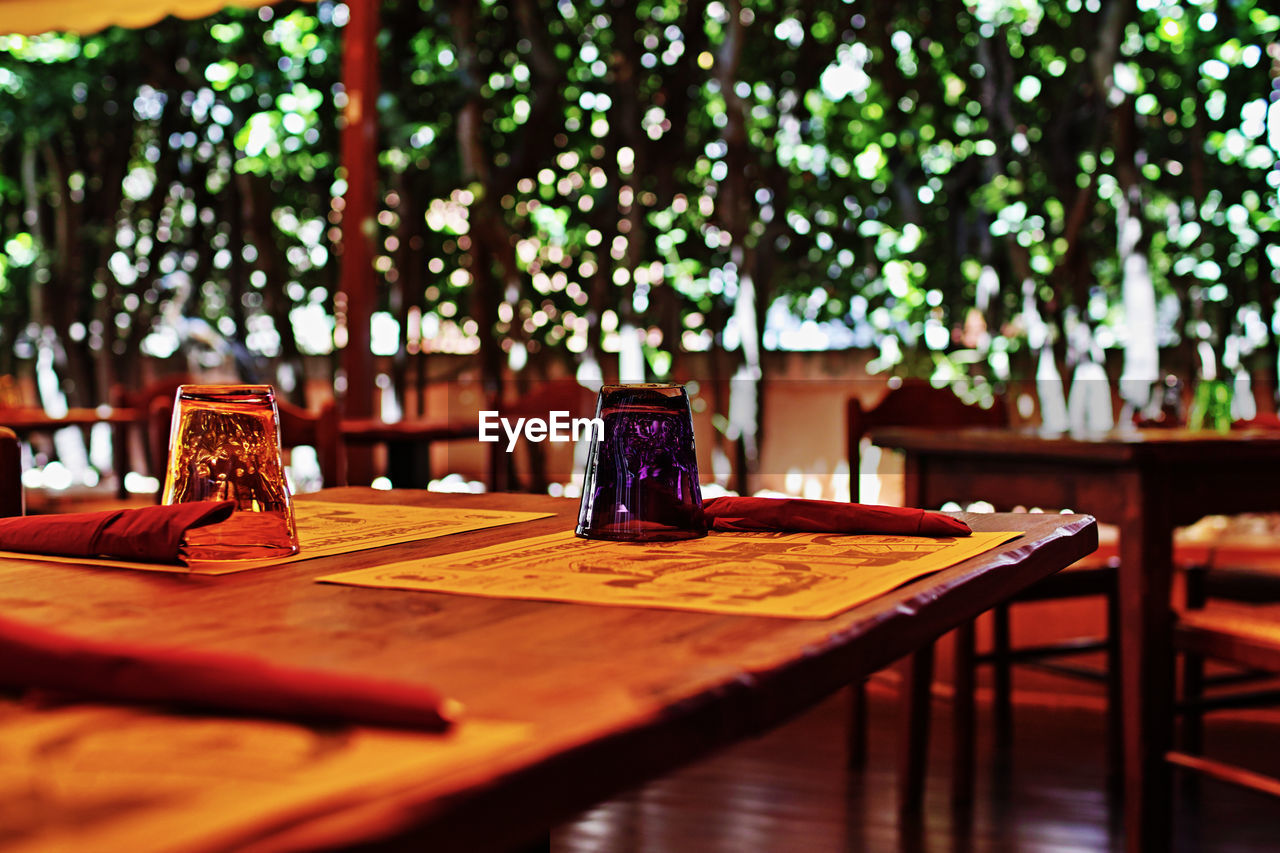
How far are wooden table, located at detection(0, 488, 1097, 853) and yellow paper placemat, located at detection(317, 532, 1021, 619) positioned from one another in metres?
0.02

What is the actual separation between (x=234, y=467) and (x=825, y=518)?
1.32 ft

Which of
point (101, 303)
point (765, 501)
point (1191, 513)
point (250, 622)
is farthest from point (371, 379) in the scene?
point (250, 622)

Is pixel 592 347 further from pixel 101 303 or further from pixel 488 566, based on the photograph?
pixel 488 566

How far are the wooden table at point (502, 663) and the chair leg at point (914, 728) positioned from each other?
1.49 meters

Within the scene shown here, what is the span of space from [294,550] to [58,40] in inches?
221

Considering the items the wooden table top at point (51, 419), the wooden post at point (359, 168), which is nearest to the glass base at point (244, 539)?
the wooden table top at point (51, 419)

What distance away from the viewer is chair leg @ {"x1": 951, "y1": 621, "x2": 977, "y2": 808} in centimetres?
214

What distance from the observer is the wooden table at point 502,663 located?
278 millimetres

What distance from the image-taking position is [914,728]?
6.97 feet

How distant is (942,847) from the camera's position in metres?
1.91

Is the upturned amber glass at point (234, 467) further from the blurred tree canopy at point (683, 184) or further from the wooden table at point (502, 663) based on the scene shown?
the blurred tree canopy at point (683, 184)

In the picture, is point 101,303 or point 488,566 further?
point 101,303

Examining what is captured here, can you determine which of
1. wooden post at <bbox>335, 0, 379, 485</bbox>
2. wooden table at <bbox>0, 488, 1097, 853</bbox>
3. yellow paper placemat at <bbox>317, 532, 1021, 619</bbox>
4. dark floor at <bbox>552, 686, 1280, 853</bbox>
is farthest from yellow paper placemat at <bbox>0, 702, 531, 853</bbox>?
wooden post at <bbox>335, 0, 379, 485</bbox>

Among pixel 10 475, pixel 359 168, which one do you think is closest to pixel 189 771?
pixel 10 475
